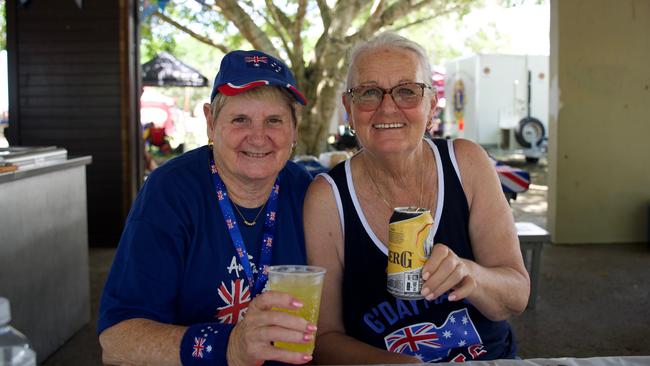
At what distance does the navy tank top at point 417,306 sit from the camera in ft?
6.93

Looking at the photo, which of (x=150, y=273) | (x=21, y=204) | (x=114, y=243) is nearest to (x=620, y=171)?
(x=114, y=243)

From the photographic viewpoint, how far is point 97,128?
7.43 meters

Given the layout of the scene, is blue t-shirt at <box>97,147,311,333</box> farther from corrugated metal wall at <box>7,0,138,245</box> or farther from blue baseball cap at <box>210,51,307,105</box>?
corrugated metal wall at <box>7,0,138,245</box>

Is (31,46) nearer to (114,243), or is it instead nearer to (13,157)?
(114,243)

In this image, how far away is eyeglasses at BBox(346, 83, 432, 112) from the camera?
2135 millimetres

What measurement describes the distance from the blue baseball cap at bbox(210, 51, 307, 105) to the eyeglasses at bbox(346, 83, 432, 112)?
9.3 inches

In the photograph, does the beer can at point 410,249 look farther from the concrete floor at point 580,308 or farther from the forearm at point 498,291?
the concrete floor at point 580,308

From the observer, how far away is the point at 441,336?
2.11 metres

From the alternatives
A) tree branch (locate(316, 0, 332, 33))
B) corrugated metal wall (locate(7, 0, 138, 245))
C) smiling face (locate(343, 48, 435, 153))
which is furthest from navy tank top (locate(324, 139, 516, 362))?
tree branch (locate(316, 0, 332, 33))

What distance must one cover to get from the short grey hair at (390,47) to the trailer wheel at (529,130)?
17.2m

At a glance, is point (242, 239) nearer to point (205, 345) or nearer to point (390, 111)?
point (205, 345)

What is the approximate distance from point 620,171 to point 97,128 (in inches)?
242

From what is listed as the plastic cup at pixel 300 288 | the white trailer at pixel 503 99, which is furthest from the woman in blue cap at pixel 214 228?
the white trailer at pixel 503 99

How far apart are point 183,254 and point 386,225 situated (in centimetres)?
70
